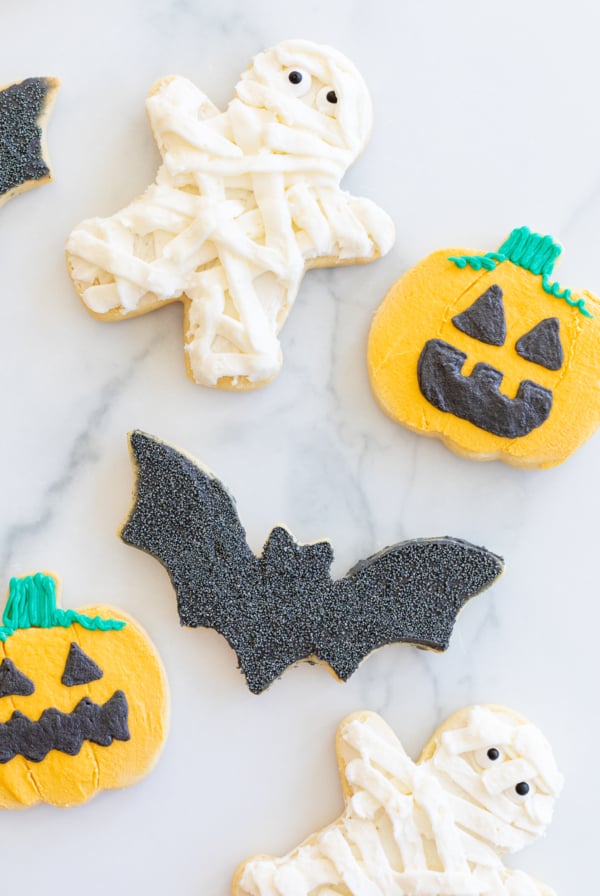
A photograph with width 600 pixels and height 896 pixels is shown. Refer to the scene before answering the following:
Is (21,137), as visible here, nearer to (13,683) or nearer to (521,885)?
(13,683)

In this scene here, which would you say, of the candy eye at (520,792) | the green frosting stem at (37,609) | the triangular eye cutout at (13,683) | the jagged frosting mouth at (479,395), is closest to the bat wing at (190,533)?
the green frosting stem at (37,609)

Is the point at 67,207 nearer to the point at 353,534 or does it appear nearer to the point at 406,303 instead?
the point at 406,303

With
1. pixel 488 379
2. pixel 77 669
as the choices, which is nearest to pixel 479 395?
pixel 488 379

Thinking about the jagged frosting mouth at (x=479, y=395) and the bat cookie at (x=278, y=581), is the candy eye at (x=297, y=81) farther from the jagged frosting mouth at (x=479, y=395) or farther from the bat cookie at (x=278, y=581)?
the bat cookie at (x=278, y=581)

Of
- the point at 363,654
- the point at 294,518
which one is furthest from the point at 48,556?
the point at 363,654

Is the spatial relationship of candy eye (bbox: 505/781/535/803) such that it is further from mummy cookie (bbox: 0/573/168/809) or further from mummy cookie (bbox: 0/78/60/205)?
mummy cookie (bbox: 0/78/60/205)

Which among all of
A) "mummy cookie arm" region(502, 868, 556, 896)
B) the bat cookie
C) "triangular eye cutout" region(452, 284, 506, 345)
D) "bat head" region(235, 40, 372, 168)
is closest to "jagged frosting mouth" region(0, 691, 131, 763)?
the bat cookie

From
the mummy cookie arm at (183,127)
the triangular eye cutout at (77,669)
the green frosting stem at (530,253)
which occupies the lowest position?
the triangular eye cutout at (77,669)
